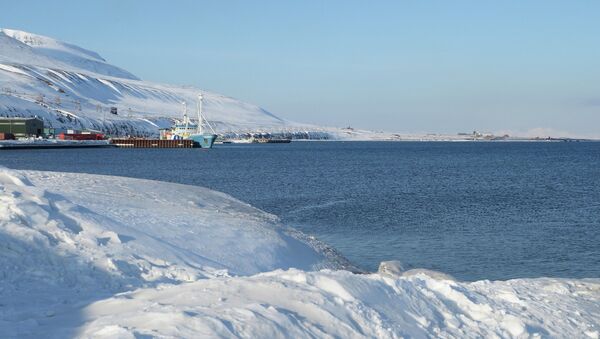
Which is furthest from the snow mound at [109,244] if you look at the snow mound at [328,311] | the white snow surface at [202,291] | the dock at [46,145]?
the dock at [46,145]

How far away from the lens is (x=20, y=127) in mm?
150250

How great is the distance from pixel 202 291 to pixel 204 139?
Result: 15285 centimetres

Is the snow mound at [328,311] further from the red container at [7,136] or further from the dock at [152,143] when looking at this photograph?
the dock at [152,143]

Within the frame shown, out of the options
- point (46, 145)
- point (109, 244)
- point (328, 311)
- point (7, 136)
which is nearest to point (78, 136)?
point (7, 136)

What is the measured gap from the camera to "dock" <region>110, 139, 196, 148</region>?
162000 millimetres

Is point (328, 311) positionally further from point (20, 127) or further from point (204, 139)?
point (20, 127)

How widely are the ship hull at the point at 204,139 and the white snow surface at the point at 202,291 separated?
144 m

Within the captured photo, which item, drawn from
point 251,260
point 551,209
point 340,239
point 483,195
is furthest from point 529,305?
point 483,195

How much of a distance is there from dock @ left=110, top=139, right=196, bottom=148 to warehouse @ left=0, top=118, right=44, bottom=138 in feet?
61.9

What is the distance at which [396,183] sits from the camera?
5450 centimetres

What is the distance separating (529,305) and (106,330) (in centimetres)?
624

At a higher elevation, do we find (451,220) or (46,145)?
(451,220)

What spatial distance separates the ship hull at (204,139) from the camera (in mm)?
158875

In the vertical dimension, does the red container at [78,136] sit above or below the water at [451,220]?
below
